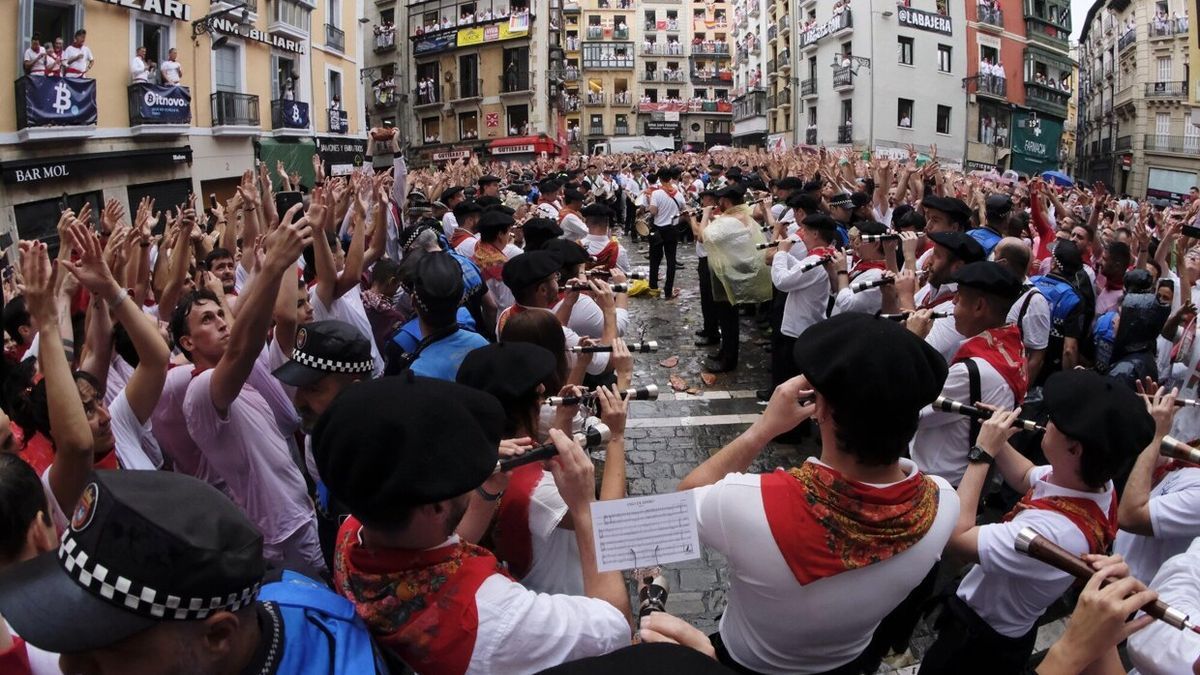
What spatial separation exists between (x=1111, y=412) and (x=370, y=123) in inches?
2080

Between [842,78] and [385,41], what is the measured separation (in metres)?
28.3

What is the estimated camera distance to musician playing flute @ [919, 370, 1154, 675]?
2.58 metres

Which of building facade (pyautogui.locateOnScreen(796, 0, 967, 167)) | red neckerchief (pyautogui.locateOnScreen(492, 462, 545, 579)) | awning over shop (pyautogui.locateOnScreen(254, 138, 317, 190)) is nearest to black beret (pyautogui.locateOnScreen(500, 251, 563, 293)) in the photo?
red neckerchief (pyautogui.locateOnScreen(492, 462, 545, 579))

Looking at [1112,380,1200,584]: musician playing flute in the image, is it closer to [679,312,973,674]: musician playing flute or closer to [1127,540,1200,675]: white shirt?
[1127,540,1200,675]: white shirt

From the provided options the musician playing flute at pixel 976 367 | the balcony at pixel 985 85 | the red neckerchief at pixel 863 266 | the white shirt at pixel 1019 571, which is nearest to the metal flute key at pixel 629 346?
the musician playing flute at pixel 976 367

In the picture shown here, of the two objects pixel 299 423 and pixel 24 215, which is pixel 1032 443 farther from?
pixel 24 215

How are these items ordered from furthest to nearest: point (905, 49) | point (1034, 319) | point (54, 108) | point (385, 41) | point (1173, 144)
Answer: point (385, 41), point (1173, 144), point (905, 49), point (54, 108), point (1034, 319)

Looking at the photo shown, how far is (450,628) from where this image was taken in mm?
1782

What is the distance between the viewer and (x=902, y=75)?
3828cm

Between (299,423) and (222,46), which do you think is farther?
(222,46)

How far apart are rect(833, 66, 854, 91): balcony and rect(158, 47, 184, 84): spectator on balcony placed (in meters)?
29.5

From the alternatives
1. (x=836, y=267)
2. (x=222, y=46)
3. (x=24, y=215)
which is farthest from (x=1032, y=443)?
(x=222, y=46)

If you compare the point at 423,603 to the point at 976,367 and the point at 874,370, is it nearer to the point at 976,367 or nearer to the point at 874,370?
the point at 874,370

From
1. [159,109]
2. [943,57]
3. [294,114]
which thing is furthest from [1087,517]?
[943,57]
